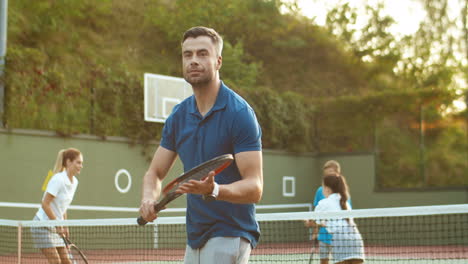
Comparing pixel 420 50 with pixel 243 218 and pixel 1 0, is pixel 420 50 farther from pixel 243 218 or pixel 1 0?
pixel 243 218

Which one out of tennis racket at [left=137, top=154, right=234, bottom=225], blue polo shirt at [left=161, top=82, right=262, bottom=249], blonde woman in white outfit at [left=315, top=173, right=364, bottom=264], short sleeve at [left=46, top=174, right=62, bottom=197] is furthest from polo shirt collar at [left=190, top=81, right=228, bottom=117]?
short sleeve at [left=46, top=174, right=62, bottom=197]

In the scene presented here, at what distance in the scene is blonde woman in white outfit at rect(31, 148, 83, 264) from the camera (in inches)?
267

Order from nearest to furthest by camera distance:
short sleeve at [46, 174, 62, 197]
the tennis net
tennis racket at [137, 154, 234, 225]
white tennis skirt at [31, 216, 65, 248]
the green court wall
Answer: tennis racket at [137, 154, 234, 225]
the tennis net
white tennis skirt at [31, 216, 65, 248]
short sleeve at [46, 174, 62, 197]
the green court wall

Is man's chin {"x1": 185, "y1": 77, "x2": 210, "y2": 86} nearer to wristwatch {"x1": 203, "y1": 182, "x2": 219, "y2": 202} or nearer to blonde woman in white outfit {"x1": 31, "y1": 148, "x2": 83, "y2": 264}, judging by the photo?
wristwatch {"x1": 203, "y1": 182, "x2": 219, "y2": 202}

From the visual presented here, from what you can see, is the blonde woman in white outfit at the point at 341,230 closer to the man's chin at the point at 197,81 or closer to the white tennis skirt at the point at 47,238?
the white tennis skirt at the point at 47,238

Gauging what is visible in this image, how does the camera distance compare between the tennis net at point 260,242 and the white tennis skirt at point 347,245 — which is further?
the white tennis skirt at point 347,245

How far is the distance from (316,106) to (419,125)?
243cm

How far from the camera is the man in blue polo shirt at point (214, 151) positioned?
8.91 ft

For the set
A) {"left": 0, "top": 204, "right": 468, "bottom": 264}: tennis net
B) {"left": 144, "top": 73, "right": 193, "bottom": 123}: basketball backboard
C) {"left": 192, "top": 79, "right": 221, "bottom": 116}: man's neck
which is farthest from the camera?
{"left": 144, "top": 73, "right": 193, "bottom": 123}: basketball backboard

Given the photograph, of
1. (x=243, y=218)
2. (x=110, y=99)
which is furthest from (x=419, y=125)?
(x=243, y=218)

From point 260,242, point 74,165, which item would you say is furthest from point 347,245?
point 260,242

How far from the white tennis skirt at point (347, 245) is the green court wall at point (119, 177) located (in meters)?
6.27

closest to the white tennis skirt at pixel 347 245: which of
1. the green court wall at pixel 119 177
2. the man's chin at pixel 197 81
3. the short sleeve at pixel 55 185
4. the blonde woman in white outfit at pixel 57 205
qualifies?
the blonde woman in white outfit at pixel 57 205

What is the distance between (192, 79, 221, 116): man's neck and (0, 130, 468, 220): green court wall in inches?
359
